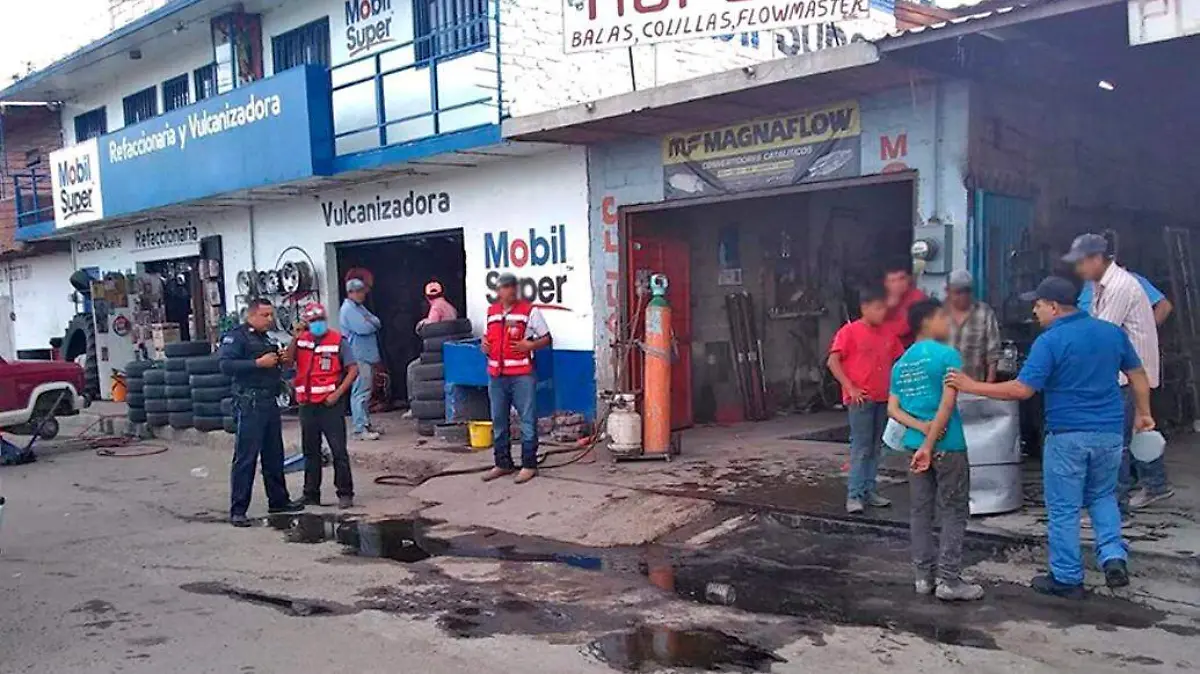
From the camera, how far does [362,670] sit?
15.7 ft

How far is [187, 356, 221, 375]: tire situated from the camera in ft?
43.3

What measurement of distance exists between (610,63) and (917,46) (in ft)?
17.2

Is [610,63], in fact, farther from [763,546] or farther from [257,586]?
[257,586]

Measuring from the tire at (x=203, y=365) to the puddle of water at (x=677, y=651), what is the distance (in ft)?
31.5

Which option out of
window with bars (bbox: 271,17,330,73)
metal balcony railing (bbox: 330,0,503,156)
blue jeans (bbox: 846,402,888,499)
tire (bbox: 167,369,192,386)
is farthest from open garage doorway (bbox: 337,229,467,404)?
blue jeans (bbox: 846,402,888,499)

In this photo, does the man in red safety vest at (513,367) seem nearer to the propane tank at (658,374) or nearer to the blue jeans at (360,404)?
the propane tank at (658,374)

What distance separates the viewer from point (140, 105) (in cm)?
1945

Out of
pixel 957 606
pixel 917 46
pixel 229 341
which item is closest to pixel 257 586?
pixel 229 341

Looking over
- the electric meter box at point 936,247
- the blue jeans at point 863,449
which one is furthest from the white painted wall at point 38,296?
the blue jeans at point 863,449

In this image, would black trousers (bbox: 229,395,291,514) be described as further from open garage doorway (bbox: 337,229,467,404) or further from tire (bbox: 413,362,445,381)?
open garage doorway (bbox: 337,229,467,404)

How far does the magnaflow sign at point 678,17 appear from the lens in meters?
8.15

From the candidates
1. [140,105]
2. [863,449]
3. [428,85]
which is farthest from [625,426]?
[140,105]

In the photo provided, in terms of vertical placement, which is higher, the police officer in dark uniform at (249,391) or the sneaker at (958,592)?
the police officer in dark uniform at (249,391)

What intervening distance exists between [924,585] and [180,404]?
37.0ft
